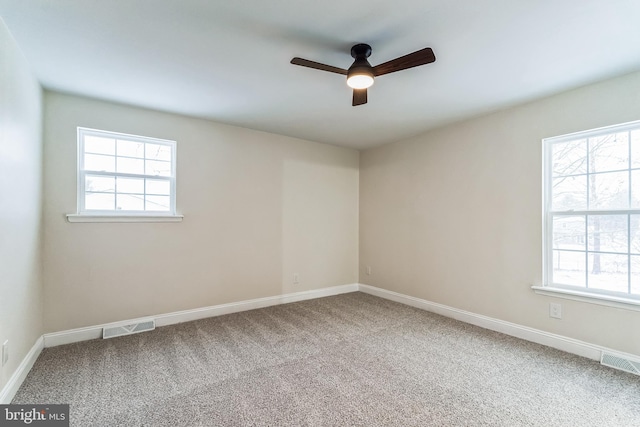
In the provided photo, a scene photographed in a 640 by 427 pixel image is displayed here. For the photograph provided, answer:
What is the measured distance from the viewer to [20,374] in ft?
6.98

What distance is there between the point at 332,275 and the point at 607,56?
387cm

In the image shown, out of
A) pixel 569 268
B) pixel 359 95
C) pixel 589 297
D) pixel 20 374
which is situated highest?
pixel 359 95

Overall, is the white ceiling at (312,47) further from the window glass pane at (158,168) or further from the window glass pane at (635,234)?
the window glass pane at (635,234)

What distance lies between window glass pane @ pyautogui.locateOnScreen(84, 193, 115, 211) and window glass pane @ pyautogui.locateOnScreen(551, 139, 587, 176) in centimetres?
448

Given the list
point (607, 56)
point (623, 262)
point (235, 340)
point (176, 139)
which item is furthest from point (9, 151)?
point (623, 262)

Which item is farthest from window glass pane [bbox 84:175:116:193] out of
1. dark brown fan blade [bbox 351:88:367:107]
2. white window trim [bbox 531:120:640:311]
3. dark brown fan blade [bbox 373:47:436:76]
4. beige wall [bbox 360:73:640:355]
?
white window trim [bbox 531:120:640:311]

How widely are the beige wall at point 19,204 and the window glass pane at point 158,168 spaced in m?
0.90

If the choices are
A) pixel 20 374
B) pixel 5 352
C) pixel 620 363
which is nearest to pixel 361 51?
pixel 5 352

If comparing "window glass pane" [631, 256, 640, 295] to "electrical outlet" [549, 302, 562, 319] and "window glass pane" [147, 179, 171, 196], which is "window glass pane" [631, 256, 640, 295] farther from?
"window glass pane" [147, 179, 171, 196]

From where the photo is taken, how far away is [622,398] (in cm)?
202

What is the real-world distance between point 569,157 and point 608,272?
108 cm

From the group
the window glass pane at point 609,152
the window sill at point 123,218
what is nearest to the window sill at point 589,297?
the window glass pane at point 609,152

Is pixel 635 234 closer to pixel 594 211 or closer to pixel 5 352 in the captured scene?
pixel 594 211

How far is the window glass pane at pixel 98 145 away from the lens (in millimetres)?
3033
